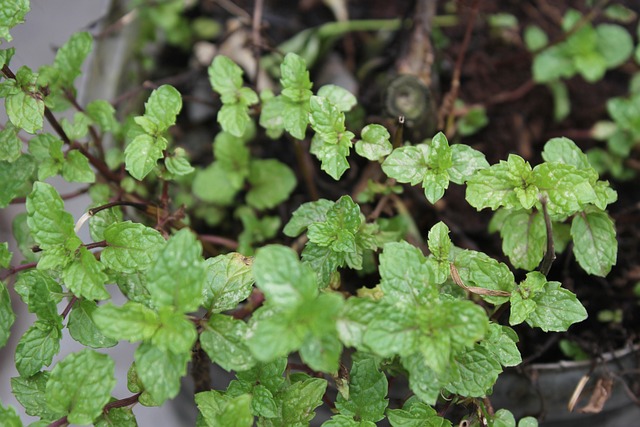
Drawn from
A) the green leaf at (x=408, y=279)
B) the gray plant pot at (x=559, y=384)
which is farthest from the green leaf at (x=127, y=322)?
the gray plant pot at (x=559, y=384)

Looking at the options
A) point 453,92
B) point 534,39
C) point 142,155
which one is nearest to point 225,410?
point 142,155

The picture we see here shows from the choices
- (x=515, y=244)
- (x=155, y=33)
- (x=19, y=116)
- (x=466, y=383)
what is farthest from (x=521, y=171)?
(x=155, y=33)

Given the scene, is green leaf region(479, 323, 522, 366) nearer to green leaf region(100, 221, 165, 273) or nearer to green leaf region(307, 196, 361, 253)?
green leaf region(307, 196, 361, 253)

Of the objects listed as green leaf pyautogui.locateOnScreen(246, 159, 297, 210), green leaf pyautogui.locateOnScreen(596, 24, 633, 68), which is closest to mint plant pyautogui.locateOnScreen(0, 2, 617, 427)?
green leaf pyautogui.locateOnScreen(246, 159, 297, 210)

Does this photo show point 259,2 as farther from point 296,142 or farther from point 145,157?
point 145,157

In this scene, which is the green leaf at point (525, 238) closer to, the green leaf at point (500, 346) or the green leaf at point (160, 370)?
the green leaf at point (500, 346)
